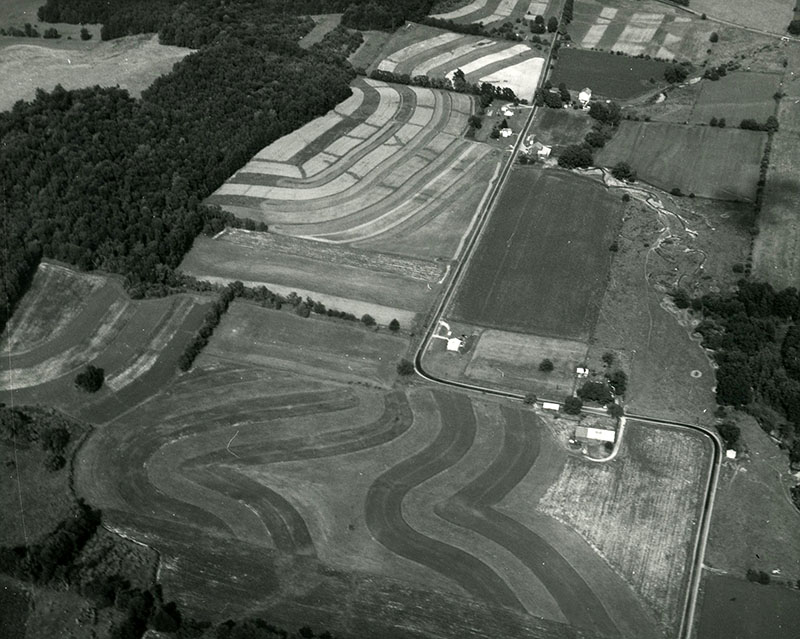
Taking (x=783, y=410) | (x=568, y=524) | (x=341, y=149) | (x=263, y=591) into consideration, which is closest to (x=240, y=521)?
(x=263, y=591)

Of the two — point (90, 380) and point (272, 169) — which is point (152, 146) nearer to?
point (272, 169)

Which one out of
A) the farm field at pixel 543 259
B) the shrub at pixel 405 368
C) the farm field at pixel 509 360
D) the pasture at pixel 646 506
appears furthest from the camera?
the farm field at pixel 543 259

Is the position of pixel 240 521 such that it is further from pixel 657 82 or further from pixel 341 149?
pixel 657 82

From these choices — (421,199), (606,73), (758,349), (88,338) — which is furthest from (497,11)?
(88,338)

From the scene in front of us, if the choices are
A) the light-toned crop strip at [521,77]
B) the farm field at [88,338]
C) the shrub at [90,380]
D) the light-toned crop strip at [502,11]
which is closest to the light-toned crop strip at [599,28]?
the light-toned crop strip at [521,77]

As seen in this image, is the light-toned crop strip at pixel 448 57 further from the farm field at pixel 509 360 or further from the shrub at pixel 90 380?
the shrub at pixel 90 380
